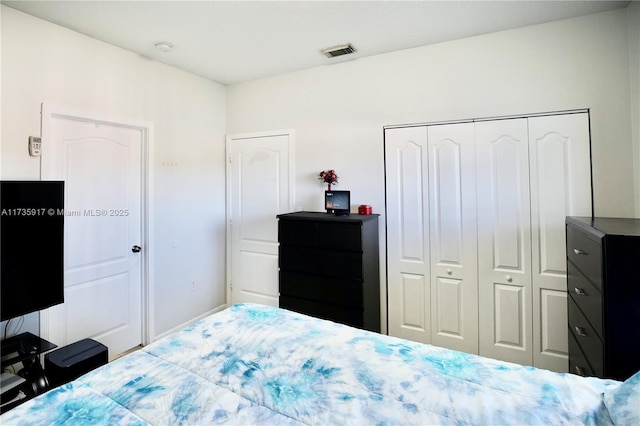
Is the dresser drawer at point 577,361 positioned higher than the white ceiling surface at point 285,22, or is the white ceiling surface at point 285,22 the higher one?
the white ceiling surface at point 285,22

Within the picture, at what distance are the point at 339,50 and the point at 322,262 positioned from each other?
73.9 inches

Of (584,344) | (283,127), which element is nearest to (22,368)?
(283,127)

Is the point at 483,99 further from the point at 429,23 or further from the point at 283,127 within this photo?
the point at 283,127

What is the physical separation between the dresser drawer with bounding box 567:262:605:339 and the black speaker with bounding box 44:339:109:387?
294cm

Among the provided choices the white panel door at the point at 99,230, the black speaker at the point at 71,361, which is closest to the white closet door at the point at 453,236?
the black speaker at the point at 71,361

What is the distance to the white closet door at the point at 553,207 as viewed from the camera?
7.75 ft

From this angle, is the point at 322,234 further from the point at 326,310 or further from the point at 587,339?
the point at 587,339

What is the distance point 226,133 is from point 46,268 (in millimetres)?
2317

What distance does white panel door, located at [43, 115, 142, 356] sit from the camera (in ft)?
8.21

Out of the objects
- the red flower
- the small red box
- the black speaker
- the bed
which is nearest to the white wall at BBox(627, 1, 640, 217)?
the bed

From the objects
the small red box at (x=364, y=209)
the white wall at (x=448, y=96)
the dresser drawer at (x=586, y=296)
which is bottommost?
the dresser drawer at (x=586, y=296)

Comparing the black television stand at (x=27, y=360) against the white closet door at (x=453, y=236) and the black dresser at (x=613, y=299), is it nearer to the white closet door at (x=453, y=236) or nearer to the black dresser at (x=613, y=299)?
the white closet door at (x=453, y=236)

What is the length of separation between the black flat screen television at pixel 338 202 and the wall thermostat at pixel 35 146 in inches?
85.3

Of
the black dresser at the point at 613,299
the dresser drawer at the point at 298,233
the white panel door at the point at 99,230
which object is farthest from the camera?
the dresser drawer at the point at 298,233
